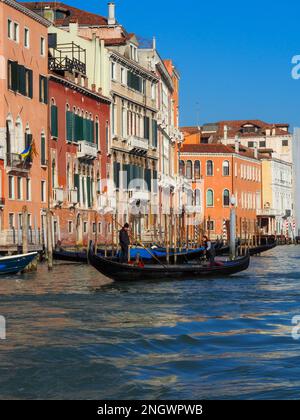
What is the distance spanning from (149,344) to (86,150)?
2149 cm

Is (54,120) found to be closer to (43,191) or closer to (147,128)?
(43,191)

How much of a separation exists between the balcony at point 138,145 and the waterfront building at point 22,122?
26.1ft

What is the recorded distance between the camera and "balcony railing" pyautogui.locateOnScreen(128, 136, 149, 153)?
3622 centimetres

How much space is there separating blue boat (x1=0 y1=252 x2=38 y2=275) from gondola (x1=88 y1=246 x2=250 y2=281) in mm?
1793

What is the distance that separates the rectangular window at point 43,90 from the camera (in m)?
28.1

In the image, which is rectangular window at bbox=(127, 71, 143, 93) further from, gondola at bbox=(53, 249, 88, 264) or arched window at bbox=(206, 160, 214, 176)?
arched window at bbox=(206, 160, 214, 176)

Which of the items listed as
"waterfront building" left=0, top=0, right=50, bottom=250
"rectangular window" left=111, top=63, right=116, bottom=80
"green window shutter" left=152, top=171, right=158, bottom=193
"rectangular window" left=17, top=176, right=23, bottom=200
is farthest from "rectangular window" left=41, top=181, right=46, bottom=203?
"green window shutter" left=152, top=171, right=158, bottom=193

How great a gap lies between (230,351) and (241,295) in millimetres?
6197

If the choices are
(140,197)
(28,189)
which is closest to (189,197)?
(140,197)

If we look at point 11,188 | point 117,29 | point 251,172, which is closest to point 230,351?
point 11,188

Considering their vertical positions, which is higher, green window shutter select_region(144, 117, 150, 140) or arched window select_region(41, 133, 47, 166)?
green window shutter select_region(144, 117, 150, 140)
